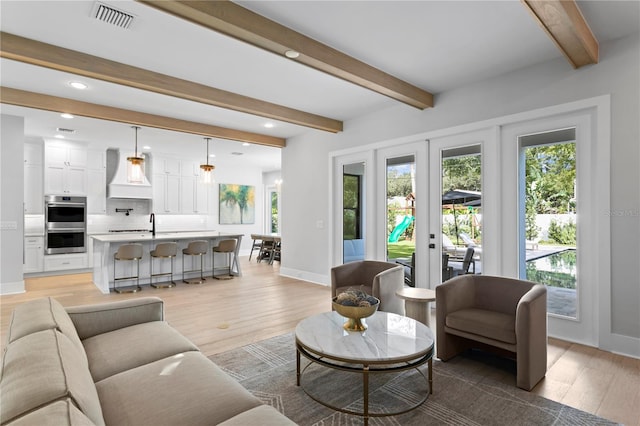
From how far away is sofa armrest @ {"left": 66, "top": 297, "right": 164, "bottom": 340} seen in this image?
2234mm

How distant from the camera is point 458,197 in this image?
14.3 feet

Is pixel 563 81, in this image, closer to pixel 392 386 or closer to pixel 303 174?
pixel 392 386

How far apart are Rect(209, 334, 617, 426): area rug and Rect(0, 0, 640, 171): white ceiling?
2887 mm

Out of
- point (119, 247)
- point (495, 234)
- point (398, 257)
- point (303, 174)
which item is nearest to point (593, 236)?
point (495, 234)

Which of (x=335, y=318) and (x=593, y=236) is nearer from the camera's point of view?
(x=335, y=318)

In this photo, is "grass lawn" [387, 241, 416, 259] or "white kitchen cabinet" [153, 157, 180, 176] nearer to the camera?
"grass lawn" [387, 241, 416, 259]

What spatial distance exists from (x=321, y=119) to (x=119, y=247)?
3.98 m

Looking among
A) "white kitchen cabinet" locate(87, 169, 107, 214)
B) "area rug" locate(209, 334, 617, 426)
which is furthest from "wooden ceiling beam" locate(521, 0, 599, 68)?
"white kitchen cabinet" locate(87, 169, 107, 214)

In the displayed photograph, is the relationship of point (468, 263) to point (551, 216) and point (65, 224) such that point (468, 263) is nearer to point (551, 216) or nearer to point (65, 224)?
point (551, 216)

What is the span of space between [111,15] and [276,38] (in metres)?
1.33

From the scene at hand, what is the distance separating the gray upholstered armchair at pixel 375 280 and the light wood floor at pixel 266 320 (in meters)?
0.68

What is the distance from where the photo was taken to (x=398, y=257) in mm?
5121

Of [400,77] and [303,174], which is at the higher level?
[400,77]

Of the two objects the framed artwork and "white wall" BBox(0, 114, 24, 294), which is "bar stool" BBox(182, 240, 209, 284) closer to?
"white wall" BBox(0, 114, 24, 294)
